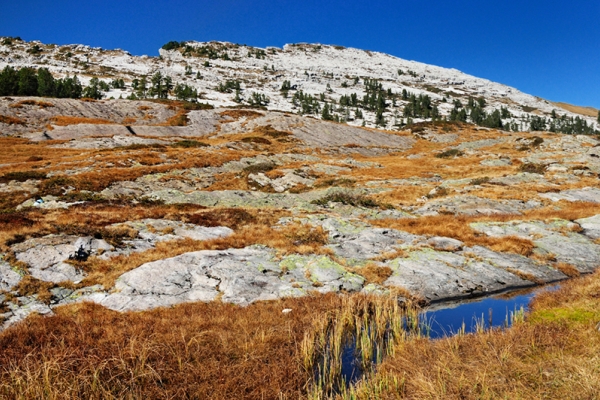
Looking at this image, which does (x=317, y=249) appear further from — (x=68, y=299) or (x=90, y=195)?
(x=90, y=195)

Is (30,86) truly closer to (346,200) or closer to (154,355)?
(346,200)

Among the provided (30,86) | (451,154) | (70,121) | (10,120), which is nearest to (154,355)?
(451,154)

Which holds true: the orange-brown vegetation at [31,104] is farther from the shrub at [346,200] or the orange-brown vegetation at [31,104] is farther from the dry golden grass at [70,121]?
the shrub at [346,200]

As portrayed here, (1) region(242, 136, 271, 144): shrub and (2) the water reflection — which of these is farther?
(1) region(242, 136, 271, 144): shrub

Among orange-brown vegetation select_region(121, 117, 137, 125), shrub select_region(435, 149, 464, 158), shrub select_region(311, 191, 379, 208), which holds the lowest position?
shrub select_region(311, 191, 379, 208)

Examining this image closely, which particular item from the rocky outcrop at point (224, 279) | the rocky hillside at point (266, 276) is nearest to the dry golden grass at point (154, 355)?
the rocky hillside at point (266, 276)

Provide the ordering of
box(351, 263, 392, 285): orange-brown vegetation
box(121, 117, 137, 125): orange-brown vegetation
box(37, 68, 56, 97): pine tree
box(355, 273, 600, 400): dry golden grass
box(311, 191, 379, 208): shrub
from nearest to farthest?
box(355, 273, 600, 400): dry golden grass
box(351, 263, 392, 285): orange-brown vegetation
box(311, 191, 379, 208): shrub
box(121, 117, 137, 125): orange-brown vegetation
box(37, 68, 56, 97): pine tree

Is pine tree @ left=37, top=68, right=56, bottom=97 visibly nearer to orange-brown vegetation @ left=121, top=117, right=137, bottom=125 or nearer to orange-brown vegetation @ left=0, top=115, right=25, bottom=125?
orange-brown vegetation @ left=121, top=117, right=137, bottom=125

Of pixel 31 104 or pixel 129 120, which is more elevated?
pixel 31 104

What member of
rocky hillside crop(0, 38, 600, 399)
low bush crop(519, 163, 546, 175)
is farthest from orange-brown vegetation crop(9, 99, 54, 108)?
low bush crop(519, 163, 546, 175)

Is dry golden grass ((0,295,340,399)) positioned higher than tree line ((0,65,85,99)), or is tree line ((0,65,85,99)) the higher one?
tree line ((0,65,85,99))

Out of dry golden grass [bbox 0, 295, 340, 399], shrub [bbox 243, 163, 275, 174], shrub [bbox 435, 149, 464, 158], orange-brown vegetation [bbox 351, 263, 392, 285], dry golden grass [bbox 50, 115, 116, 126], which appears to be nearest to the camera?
dry golden grass [bbox 0, 295, 340, 399]

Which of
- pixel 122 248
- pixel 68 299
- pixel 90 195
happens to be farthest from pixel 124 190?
pixel 68 299

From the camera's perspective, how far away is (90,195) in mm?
33500
